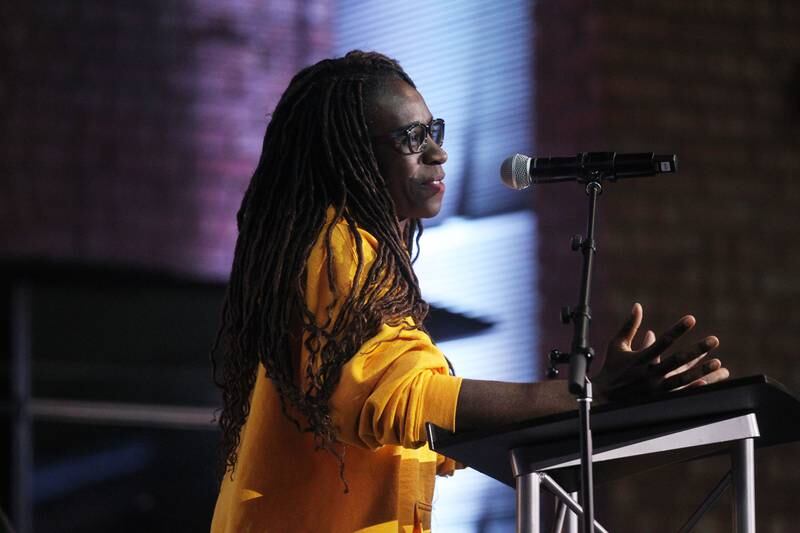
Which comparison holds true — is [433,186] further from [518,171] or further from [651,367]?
[651,367]

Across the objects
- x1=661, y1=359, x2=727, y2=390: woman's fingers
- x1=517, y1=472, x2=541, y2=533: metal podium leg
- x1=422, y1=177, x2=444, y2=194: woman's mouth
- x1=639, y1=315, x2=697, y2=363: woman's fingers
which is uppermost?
x1=422, y1=177, x2=444, y2=194: woman's mouth

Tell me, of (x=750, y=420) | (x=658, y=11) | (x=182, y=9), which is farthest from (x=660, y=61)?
(x=750, y=420)

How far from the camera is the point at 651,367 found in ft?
5.96

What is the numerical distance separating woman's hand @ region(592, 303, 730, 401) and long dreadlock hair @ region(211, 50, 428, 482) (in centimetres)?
35

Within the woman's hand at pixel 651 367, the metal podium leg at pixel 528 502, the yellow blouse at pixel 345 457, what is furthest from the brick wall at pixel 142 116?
the woman's hand at pixel 651 367

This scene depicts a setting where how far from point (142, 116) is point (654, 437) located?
12.5ft

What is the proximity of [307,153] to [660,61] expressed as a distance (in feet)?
10.8

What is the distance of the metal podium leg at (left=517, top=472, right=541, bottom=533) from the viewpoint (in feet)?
6.36

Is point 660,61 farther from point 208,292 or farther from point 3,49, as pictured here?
point 3,49

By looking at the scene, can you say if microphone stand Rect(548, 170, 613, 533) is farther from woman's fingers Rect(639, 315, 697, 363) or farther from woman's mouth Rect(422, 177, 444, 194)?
woman's mouth Rect(422, 177, 444, 194)

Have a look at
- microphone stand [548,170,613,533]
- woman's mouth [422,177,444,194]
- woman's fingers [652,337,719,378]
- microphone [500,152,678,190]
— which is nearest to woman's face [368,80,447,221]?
woman's mouth [422,177,444,194]

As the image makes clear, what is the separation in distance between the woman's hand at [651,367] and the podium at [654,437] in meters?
0.04

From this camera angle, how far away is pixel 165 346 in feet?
17.6

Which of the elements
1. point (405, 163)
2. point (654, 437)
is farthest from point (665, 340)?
point (405, 163)
